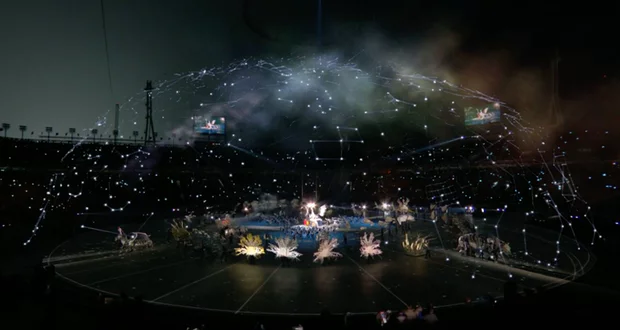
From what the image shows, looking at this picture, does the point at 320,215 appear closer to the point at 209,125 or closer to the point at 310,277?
the point at 310,277

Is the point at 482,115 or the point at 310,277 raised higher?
the point at 482,115

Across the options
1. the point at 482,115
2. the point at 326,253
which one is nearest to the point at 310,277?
the point at 326,253

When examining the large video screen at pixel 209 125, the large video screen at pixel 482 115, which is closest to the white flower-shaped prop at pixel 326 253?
the large video screen at pixel 482 115

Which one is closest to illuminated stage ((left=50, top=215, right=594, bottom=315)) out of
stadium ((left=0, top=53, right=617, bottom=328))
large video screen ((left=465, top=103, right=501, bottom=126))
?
stadium ((left=0, top=53, right=617, bottom=328))

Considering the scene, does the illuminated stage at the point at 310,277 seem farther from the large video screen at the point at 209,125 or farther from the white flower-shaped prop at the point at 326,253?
the large video screen at the point at 209,125

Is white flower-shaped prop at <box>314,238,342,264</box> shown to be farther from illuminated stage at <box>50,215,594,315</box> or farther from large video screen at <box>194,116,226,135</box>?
large video screen at <box>194,116,226,135</box>

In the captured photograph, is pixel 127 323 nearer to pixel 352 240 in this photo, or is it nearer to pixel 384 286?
pixel 384 286
